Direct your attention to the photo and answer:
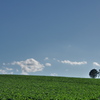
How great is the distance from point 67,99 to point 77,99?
1.62 metres

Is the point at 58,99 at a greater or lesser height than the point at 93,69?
lesser

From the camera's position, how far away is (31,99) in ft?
82.6

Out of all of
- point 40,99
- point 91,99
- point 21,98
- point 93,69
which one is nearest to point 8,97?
point 21,98

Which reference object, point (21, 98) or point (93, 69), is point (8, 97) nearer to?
point (21, 98)

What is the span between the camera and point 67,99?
83.4 feet

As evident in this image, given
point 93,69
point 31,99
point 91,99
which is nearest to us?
point 31,99

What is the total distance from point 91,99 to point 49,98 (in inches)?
252

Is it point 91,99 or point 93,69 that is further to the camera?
point 93,69

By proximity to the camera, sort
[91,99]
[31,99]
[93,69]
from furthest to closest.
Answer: [93,69] → [91,99] → [31,99]

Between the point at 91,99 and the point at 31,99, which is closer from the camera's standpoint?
the point at 31,99

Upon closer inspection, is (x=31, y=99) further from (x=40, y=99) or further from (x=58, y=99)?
(x=58, y=99)

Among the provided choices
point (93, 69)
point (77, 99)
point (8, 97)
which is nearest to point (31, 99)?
Answer: point (8, 97)

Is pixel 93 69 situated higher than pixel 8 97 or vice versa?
pixel 93 69

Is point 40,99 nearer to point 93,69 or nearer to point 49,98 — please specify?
point 49,98
